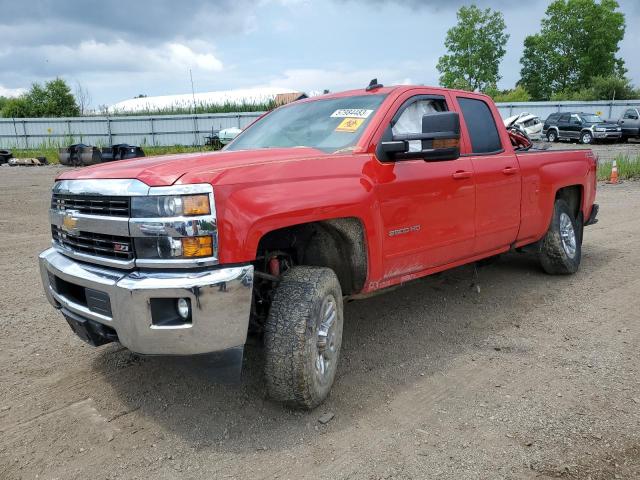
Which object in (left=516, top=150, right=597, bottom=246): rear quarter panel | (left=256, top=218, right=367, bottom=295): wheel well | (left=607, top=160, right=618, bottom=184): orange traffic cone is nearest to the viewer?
(left=256, top=218, right=367, bottom=295): wheel well

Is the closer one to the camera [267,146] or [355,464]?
[355,464]

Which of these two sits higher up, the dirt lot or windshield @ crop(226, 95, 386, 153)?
windshield @ crop(226, 95, 386, 153)

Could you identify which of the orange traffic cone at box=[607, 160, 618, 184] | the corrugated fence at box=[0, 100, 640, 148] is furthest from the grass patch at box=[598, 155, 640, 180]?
the corrugated fence at box=[0, 100, 640, 148]

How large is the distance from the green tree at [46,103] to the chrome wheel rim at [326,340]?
48317 mm

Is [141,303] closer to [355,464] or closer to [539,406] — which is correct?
[355,464]

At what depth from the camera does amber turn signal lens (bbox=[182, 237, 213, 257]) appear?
2.71 metres

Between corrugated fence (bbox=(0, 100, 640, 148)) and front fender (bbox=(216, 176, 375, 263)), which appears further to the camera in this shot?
corrugated fence (bbox=(0, 100, 640, 148))

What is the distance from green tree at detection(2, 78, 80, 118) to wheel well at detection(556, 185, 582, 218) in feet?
154

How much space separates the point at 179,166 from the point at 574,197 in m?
4.97

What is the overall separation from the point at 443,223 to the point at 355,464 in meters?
2.04

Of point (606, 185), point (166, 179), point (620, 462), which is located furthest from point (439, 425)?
point (606, 185)

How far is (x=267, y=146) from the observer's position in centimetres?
412

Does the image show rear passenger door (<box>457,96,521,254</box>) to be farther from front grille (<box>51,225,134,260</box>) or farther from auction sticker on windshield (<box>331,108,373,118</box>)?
front grille (<box>51,225,134,260</box>)

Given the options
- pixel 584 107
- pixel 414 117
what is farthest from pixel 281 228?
pixel 584 107
